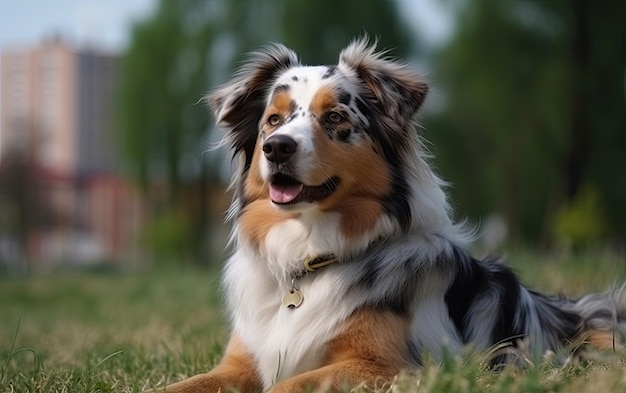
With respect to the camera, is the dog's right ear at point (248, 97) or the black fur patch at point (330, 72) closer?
the black fur patch at point (330, 72)

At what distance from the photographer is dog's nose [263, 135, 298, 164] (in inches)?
178

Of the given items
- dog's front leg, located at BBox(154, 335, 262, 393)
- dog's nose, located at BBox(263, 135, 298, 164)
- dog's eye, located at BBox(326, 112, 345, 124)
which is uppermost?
dog's eye, located at BBox(326, 112, 345, 124)

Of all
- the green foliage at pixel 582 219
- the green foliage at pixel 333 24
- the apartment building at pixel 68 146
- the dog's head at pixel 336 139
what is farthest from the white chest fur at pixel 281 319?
the apartment building at pixel 68 146

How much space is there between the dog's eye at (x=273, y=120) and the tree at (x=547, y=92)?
18.5m

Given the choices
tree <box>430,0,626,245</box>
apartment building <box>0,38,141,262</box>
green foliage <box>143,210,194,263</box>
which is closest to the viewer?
tree <box>430,0,626,245</box>

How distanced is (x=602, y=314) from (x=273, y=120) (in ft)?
7.64

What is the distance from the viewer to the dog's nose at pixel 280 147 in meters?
4.53

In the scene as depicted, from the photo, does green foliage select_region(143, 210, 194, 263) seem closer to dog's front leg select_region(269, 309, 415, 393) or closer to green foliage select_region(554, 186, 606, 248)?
green foliage select_region(554, 186, 606, 248)

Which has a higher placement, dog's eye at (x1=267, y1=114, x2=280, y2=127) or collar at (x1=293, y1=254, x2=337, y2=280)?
dog's eye at (x1=267, y1=114, x2=280, y2=127)

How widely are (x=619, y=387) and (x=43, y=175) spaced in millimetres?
55128

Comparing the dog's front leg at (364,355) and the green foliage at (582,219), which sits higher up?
the dog's front leg at (364,355)

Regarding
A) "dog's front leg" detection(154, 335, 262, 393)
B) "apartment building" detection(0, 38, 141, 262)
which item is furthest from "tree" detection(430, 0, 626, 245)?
"dog's front leg" detection(154, 335, 262, 393)

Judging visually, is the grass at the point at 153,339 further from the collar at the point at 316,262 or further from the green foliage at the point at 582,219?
the green foliage at the point at 582,219

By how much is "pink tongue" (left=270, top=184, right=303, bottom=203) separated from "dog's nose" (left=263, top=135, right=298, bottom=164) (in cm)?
18
